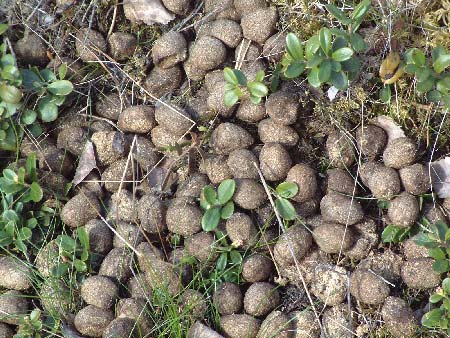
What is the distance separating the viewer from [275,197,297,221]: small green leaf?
247cm

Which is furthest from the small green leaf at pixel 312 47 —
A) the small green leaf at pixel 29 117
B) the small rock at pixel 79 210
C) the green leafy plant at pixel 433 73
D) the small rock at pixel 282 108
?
the small green leaf at pixel 29 117

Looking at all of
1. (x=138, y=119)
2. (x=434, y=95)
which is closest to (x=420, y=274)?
(x=434, y=95)

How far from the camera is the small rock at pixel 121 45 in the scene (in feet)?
9.34

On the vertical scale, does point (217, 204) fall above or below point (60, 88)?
below

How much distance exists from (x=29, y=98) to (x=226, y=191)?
3.13 ft

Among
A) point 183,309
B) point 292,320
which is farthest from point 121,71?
point 292,320

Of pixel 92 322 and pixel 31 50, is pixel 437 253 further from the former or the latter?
pixel 31 50

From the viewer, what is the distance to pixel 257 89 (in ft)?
8.18

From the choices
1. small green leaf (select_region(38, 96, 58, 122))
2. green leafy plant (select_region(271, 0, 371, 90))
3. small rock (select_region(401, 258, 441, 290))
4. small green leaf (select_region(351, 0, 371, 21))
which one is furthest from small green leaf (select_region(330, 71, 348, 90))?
small green leaf (select_region(38, 96, 58, 122))

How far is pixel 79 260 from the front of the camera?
8.29ft

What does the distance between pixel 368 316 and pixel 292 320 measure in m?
0.27

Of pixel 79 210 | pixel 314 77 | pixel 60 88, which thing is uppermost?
pixel 314 77

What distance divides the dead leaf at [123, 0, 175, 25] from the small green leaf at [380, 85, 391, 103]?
3.16ft

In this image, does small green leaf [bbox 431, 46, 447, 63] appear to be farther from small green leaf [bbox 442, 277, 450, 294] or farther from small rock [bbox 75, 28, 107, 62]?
small rock [bbox 75, 28, 107, 62]
